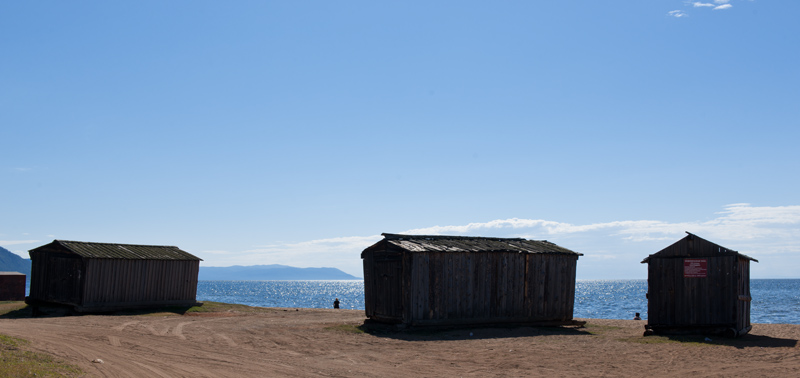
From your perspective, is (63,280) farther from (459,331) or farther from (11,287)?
(459,331)

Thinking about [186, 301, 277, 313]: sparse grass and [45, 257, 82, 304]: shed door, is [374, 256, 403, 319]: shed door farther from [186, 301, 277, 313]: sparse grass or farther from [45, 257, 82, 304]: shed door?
[45, 257, 82, 304]: shed door

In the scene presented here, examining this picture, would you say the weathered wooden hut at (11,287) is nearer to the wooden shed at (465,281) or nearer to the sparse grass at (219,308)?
the sparse grass at (219,308)

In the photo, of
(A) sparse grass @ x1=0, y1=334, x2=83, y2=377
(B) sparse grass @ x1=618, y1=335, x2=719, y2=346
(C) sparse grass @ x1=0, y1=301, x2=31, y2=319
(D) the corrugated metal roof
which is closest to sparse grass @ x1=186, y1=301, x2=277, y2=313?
(C) sparse grass @ x1=0, y1=301, x2=31, y2=319

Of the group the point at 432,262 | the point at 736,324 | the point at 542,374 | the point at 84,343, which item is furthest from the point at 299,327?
the point at 736,324

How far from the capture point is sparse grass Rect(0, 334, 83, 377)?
1202cm

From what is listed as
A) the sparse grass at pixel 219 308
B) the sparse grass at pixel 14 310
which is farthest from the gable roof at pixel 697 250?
the sparse grass at pixel 14 310

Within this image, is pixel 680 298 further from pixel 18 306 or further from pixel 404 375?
pixel 18 306

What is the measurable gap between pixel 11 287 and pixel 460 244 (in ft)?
106

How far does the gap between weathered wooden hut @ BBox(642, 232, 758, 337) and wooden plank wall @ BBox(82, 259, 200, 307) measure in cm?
2546

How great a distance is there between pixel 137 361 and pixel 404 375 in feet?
22.5

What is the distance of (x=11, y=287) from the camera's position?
40750 millimetres

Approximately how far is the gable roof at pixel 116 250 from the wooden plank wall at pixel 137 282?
27 cm

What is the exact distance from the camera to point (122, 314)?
102 feet

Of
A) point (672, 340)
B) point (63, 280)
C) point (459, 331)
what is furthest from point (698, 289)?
point (63, 280)
